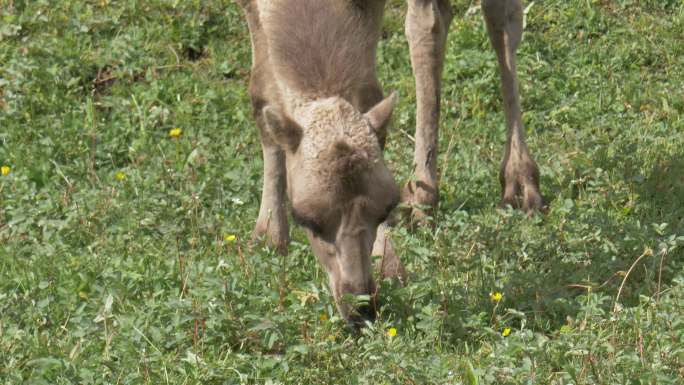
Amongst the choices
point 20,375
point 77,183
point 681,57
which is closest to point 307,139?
point 20,375

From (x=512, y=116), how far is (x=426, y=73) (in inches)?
25.5

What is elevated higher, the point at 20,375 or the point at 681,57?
the point at 681,57

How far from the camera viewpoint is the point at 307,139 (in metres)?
5.96

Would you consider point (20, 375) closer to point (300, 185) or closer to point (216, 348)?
point (216, 348)

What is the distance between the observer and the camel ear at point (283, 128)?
6016 millimetres

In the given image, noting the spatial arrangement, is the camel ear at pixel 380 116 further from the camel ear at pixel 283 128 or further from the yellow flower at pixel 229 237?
the yellow flower at pixel 229 237

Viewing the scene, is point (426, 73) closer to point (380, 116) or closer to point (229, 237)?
point (229, 237)

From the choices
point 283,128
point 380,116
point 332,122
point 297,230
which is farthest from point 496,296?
point 297,230

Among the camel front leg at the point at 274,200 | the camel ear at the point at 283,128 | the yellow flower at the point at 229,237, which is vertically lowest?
the yellow flower at the point at 229,237

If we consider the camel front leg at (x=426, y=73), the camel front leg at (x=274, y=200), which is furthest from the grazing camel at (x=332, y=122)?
the camel front leg at (x=426, y=73)

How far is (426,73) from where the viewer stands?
7.91m

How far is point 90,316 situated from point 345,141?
150 cm

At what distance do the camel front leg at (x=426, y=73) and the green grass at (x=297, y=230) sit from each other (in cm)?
31

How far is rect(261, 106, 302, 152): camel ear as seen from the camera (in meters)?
6.02
